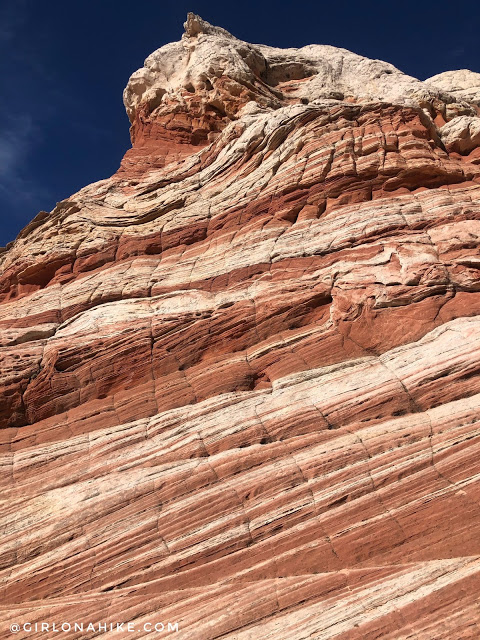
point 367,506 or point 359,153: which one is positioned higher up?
point 359,153

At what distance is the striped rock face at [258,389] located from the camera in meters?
9.97

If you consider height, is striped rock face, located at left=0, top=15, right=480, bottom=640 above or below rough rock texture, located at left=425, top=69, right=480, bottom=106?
below

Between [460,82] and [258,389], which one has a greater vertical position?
[460,82]

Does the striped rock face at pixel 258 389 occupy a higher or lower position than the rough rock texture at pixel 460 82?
lower

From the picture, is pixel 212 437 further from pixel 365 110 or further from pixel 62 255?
pixel 365 110

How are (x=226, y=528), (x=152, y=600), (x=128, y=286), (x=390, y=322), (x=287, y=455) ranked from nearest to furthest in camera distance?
1. (x=152, y=600)
2. (x=226, y=528)
3. (x=287, y=455)
4. (x=390, y=322)
5. (x=128, y=286)

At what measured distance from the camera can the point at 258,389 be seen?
13.7 m

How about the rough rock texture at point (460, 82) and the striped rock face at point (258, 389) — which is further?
the rough rock texture at point (460, 82)

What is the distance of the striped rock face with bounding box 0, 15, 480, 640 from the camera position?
997cm

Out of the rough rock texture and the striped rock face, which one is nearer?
the striped rock face

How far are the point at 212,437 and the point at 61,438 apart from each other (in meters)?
4.30

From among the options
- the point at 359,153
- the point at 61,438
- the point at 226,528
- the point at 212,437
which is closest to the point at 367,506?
the point at 226,528

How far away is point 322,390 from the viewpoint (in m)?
12.9

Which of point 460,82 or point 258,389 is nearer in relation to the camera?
point 258,389
